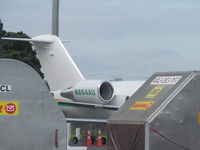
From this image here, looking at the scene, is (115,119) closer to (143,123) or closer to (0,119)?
(143,123)

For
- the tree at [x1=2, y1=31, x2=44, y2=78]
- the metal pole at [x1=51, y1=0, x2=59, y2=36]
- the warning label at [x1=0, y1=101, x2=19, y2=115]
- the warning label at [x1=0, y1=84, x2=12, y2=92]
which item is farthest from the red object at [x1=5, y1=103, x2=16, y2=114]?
the tree at [x1=2, y1=31, x2=44, y2=78]

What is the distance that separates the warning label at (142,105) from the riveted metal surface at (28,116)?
2.02 ft

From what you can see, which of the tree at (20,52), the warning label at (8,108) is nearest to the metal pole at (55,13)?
the warning label at (8,108)

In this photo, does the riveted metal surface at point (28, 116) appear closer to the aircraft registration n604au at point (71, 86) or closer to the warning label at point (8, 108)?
the warning label at point (8, 108)

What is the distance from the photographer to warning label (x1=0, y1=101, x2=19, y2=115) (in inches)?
190

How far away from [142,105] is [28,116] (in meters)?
0.95

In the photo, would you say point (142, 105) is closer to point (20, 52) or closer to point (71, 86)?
point (71, 86)

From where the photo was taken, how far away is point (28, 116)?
4.89 metres

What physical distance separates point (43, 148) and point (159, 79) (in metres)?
1.17

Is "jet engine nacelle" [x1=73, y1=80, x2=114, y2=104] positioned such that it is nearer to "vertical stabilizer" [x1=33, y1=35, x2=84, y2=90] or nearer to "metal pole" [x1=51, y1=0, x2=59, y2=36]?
"vertical stabilizer" [x1=33, y1=35, x2=84, y2=90]

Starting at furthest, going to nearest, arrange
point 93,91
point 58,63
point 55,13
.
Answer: point 58,63
point 55,13
point 93,91

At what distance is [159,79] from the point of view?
17.0 feet

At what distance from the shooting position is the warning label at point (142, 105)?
4809 mm

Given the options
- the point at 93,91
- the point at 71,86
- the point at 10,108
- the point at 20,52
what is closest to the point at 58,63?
the point at 71,86
